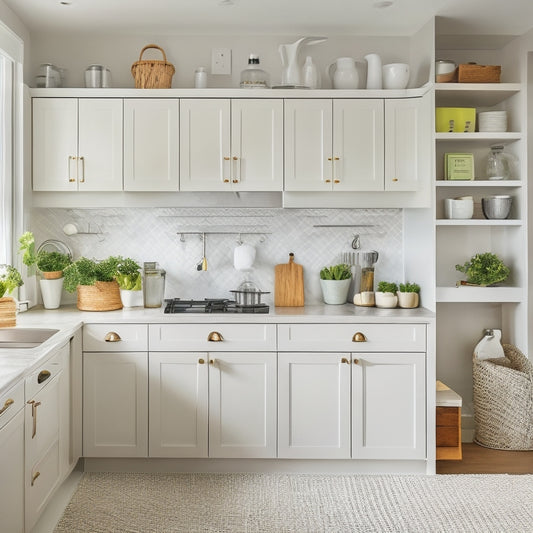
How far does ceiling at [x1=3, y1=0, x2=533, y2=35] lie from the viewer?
3557 millimetres

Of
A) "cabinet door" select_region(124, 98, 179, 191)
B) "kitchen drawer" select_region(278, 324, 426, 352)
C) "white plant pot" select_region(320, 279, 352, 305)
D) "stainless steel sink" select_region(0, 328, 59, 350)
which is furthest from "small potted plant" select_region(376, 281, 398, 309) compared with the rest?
"stainless steel sink" select_region(0, 328, 59, 350)

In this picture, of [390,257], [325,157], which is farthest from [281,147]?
[390,257]

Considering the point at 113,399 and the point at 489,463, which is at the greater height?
the point at 113,399

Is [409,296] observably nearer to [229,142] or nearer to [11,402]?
[229,142]

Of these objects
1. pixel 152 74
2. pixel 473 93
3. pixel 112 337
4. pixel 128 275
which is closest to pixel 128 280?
pixel 128 275

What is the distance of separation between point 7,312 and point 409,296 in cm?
226

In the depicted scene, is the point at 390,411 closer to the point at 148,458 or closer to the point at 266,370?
the point at 266,370

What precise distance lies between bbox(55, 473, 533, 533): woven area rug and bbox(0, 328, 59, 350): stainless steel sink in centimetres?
84

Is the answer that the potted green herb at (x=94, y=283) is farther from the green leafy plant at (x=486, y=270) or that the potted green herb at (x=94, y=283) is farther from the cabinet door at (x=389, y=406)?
the green leafy plant at (x=486, y=270)

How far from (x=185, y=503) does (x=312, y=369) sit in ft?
3.18

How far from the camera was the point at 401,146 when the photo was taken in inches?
152

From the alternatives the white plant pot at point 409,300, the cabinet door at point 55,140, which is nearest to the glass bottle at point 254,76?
the cabinet door at point 55,140

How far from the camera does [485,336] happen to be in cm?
414

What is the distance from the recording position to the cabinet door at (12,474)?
7.34 ft
